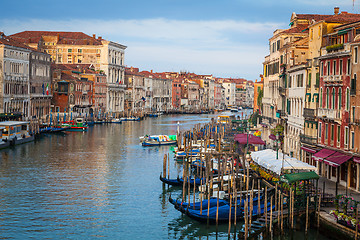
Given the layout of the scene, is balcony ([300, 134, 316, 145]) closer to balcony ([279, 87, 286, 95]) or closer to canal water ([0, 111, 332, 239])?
canal water ([0, 111, 332, 239])

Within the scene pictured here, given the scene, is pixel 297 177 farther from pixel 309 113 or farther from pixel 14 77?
pixel 14 77

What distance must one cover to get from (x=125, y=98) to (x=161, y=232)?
73672 mm

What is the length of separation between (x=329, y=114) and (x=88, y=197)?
1029cm

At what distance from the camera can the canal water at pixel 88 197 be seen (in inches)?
735

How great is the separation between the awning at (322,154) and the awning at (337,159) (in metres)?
0.36

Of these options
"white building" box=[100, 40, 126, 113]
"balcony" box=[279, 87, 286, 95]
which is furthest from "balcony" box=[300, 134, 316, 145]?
"white building" box=[100, 40, 126, 113]

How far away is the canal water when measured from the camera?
18.7 meters

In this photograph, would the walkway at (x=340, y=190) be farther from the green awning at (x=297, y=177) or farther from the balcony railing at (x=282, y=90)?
the balcony railing at (x=282, y=90)

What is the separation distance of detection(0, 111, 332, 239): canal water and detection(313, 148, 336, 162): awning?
491 cm

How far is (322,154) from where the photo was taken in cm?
2184

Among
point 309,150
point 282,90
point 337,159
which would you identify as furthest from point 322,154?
point 282,90

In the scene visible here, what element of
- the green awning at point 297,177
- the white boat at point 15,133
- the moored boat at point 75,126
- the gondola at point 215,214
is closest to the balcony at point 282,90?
the gondola at point 215,214

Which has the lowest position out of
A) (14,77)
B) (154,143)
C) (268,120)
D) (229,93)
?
(154,143)

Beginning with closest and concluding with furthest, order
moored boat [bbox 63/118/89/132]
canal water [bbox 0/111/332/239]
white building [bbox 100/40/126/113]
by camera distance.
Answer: canal water [bbox 0/111/332/239] → moored boat [bbox 63/118/89/132] → white building [bbox 100/40/126/113]
